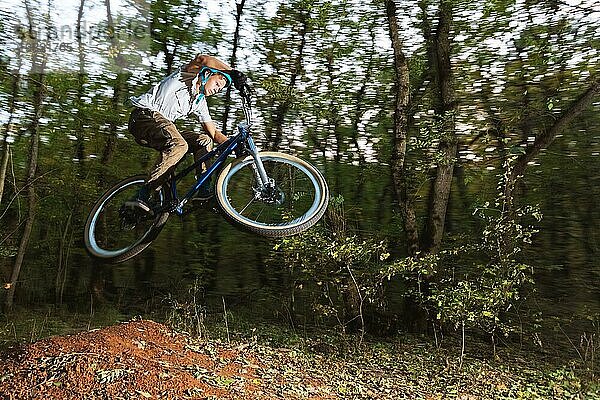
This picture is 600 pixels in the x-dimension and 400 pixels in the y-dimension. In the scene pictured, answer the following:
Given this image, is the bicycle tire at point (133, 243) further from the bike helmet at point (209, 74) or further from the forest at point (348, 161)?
the forest at point (348, 161)

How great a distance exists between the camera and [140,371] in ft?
11.3

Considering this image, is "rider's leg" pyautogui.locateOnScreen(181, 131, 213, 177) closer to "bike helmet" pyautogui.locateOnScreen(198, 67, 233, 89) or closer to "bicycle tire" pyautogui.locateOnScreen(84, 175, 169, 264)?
"bicycle tire" pyautogui.locateOnScreen(84, 175, 169, 264)

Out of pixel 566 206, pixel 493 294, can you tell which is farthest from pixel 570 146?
pixel 493 294

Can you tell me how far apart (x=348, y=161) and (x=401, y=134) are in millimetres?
1733

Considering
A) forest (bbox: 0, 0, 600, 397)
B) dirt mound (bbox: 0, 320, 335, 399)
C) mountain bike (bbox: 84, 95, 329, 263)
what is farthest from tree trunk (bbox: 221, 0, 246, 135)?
mountain bike (bbox: 84, 95, 329, 263)

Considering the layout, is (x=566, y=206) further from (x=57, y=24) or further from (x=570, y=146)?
(x=57, y=24)

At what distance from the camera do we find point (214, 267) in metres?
8.09

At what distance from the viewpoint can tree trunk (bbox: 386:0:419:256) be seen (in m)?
5.83

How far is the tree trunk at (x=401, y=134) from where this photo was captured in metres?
5.83

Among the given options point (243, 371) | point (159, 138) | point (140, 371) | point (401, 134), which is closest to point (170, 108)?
point (159, 138)

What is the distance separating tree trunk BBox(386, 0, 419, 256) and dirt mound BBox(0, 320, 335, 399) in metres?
2.27

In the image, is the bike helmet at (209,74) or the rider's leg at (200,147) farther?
the rider's leg at (200,147)

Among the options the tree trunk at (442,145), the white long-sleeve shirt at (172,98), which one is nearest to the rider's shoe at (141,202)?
the white long-sleeve shirt at (172,98)

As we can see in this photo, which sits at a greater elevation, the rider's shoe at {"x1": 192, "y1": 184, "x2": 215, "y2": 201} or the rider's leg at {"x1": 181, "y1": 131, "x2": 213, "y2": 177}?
the rider's leg at {"x1": 181, "y1": 131, "x2": 213, "y2": 177}
